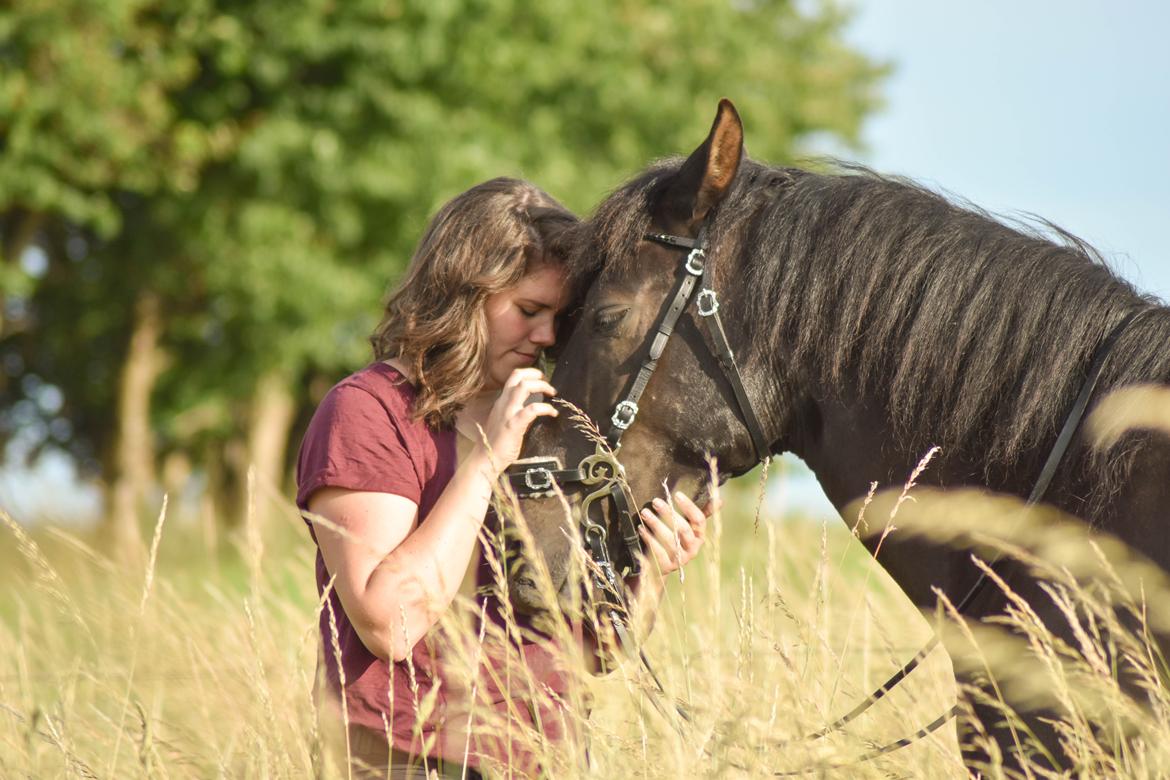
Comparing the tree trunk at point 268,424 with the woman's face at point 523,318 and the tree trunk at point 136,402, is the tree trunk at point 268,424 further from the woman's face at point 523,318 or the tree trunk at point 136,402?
the woman's face at point 523,318

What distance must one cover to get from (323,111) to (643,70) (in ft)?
15.4

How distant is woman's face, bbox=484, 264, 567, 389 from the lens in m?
3.08

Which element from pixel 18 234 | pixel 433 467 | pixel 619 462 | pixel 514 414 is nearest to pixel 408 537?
pixel 433 467

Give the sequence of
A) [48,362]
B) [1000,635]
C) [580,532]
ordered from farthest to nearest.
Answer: [48,362] → [580,532] → [1000,635]

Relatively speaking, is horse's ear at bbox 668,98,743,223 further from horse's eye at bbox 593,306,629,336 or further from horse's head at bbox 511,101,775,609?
horse's eye at bbox 593,306,629,336

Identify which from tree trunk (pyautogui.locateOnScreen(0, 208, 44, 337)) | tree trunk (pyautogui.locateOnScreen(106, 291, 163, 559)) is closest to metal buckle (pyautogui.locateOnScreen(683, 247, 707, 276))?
tree trunk (pyautogui.locateOnScreen(0, 208, 44, 337))

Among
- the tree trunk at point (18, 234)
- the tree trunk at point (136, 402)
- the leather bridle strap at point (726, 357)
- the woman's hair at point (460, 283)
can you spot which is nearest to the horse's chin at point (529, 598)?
the woman's hair at point (460, 283)

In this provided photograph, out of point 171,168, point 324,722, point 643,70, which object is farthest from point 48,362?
point 324,722

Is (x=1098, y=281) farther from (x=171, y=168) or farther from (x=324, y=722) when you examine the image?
(x=171, y=168)

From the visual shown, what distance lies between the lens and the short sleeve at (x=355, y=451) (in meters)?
2.81

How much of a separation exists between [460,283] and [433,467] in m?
0.47

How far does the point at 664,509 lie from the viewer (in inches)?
111

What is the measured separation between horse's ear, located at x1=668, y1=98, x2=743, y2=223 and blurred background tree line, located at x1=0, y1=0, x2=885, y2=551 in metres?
7.84

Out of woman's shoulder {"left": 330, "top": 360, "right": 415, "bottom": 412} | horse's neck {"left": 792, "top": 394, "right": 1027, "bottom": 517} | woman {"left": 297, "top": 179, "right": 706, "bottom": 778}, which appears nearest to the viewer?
horse's neck {"left": 792, "top": 394, "right": 1027, "bottom": 517}
